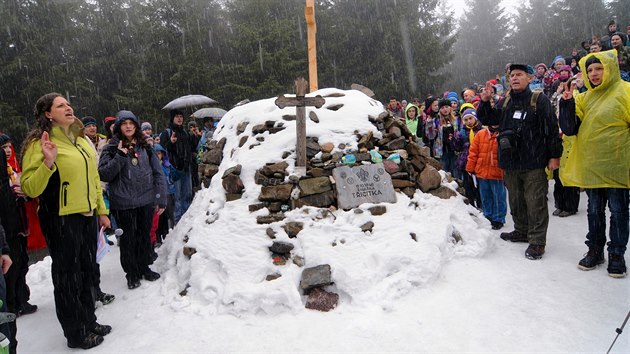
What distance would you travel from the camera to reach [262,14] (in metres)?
21.5

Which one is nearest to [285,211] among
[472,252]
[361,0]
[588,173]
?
[472,252]

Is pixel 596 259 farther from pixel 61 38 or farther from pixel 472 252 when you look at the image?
pixel 61 38

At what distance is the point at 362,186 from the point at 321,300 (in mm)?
1705

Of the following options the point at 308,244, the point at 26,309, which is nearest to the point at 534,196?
the point at 308,244

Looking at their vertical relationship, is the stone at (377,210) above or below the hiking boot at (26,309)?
above

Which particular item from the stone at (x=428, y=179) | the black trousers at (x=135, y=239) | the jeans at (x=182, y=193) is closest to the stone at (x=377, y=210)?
the stone at (x=428, y=179)

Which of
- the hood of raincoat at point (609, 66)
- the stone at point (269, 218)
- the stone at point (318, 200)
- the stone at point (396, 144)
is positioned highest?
the hood of raincoat at point (609, 66)

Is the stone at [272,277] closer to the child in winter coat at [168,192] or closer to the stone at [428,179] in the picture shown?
the stone at [428,179]

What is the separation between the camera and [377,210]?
17.1 ft

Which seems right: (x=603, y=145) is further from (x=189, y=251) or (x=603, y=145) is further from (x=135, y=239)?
(x=135, y=239)

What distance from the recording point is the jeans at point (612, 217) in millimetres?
4273

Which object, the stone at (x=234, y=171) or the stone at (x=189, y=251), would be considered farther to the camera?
the stone at (x=234, y=171)

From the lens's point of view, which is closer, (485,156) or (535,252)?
(535,252)

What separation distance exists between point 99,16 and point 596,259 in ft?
90.6
